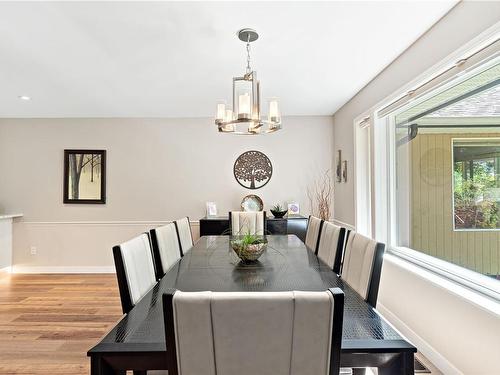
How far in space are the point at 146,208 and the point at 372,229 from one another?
11.0 ft

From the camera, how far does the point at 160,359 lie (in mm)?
1015

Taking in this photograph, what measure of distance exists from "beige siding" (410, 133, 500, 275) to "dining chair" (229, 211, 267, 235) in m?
1.58

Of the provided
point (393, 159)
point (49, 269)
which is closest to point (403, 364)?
point (393, 159)

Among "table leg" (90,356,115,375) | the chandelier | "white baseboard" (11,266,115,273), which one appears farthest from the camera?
"white baseboard" (11,266,115,273)

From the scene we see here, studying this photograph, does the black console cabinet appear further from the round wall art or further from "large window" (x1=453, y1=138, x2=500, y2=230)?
"large window" (x1=453, y1=138, x2=500, y2=230)

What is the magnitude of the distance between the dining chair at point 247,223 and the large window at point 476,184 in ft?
6.32

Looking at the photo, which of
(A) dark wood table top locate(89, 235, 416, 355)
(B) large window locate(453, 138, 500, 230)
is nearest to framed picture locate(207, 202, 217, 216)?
(A) dark wood table top locate(89, 235, 416, 355)

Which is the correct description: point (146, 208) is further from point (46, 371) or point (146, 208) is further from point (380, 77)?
point (380, 77)

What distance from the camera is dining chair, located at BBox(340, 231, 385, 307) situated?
1.51 metres

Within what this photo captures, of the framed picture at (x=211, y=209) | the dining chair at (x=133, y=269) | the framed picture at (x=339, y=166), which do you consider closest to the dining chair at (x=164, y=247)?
the dining chair at (x=133, y=269)

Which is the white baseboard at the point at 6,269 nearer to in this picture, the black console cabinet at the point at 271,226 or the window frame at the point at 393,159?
the black console cabinet at the point at 271,226

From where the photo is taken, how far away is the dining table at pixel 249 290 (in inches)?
39.8

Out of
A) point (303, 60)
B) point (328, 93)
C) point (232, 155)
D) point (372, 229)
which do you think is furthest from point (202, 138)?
point (372, 229)

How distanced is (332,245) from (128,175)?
3.68m
